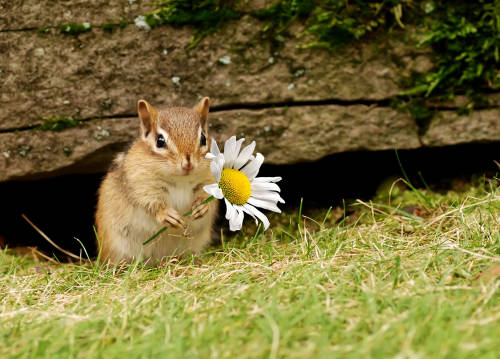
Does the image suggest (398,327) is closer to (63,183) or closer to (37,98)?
(37,98)

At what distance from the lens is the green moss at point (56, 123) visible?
404 cm

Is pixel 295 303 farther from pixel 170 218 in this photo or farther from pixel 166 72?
pixel 166 72

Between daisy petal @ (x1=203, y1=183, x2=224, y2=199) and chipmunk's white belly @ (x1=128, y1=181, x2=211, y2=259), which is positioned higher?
daisy petal @ (x1=203, y1=183, x2=224, y2=199)

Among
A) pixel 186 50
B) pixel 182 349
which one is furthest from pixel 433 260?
pixel 186 50

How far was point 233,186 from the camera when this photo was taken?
3111 mm

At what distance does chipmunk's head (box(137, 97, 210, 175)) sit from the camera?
318 cm

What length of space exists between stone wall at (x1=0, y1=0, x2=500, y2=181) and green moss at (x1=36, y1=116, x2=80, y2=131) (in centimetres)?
3

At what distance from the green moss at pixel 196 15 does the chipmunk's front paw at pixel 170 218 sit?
1326 mm

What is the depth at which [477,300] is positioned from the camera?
2072 millimetres

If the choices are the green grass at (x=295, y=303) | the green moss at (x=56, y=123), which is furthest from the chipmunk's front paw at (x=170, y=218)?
the green moss at (x=56, y=123)

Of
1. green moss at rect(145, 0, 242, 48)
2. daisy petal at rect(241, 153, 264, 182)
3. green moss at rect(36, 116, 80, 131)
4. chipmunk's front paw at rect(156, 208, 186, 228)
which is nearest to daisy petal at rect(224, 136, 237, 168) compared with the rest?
daisy petal at rect(241, 153, 264, 182)

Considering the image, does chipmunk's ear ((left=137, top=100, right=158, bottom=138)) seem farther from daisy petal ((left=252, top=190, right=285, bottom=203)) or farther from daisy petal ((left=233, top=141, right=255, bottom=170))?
daisy petal ((left=252, top=190, right=285, bottom=203))

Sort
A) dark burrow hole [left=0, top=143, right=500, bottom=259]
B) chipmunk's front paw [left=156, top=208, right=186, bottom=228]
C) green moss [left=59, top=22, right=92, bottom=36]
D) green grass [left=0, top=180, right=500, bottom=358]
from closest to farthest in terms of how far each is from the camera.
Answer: green grass [left=0, top=180, right=500, bottom=358], chipmunk's front paw [left=156, top=208, right=186, bottom=228], green moss [left=59, top=22, right=92, bottom=36], dark burrow hole [left=0, top=143, right=500, bottom=259]

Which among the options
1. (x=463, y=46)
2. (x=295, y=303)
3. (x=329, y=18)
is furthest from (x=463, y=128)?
(x=295, y=303)
